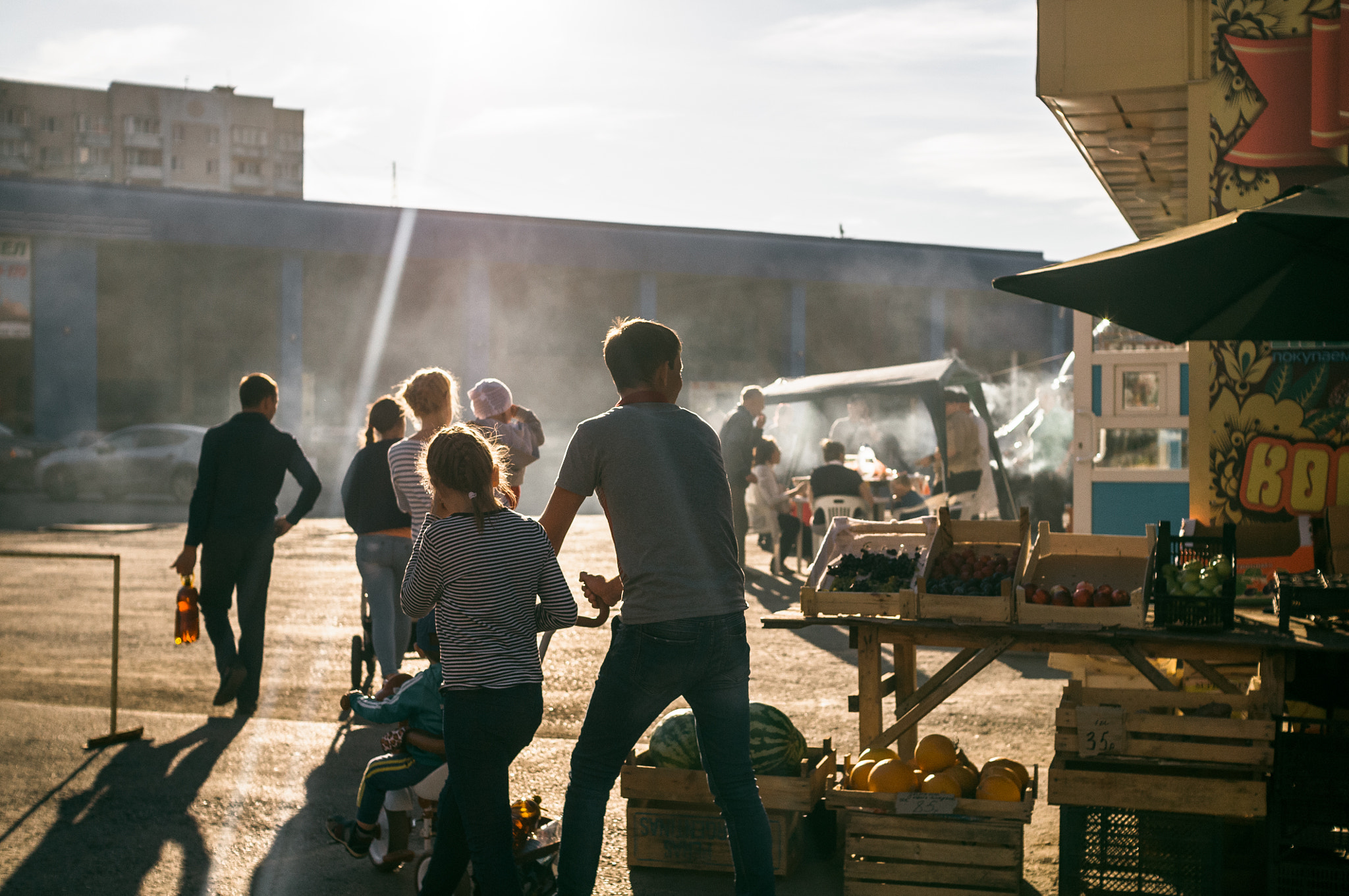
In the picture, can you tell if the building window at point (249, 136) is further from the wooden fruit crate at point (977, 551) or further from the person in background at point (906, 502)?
the wooden fruit crate at point (977, 551)

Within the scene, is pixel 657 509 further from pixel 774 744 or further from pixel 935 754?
pixel 935 754

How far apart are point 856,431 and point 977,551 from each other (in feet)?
36.6

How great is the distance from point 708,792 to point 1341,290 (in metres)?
3.25

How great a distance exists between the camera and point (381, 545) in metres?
6.39

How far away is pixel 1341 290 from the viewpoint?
487 cm

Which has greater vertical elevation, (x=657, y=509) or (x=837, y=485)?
(x=657, y=509)

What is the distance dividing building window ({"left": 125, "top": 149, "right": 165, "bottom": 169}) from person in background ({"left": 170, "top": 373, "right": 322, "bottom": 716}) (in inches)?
3311

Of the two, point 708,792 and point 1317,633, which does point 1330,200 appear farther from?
point 708,792

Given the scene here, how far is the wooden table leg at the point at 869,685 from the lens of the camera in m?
4.87

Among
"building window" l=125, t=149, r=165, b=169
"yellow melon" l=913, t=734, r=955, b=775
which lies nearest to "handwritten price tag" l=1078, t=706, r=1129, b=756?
"yellow melon" l=913, t=734, r=955, b=775

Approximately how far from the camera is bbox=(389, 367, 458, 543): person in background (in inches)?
227

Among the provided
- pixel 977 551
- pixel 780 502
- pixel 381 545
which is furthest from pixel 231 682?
pixel 780 502

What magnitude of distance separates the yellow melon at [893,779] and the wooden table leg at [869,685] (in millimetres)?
264

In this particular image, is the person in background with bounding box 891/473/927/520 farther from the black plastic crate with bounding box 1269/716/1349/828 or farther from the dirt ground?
the black plastic crate with bounding box 1269/716/1349/828
